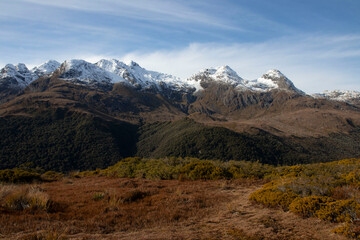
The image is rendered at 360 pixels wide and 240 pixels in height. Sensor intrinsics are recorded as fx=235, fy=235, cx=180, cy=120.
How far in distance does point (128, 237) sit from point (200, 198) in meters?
4.45

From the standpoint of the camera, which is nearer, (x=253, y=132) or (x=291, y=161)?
(x=291, y=161)

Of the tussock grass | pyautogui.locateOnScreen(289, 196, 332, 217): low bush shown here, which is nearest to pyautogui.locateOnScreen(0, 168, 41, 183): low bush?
the tussock grass

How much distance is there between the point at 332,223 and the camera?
7.14m

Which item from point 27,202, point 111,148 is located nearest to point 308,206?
point 27,202

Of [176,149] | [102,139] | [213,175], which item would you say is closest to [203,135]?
[176,149]

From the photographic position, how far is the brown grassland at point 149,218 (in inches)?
260

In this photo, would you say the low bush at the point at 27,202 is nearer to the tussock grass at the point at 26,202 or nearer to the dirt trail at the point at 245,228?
the tussock grass at the point at 26,202

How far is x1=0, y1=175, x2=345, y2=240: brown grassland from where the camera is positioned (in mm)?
6598

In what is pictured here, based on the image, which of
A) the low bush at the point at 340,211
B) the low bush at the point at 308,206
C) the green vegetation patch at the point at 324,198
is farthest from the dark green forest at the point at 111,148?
the low bush at the point at 340,211

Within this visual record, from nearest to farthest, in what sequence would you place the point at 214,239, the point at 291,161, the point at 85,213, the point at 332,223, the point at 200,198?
1. the point at 214,239
2. the point at 332,223
3. the point at 85,213
4. the point at 200,198
5. the point at 291,161

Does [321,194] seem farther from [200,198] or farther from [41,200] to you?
[41,200]

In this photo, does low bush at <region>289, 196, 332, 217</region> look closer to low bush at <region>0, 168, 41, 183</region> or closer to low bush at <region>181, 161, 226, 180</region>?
low bush at <region>181, 161, 226, 180</region>

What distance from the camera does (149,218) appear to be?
7918mm

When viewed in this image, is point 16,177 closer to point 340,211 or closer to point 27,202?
point 27,202
